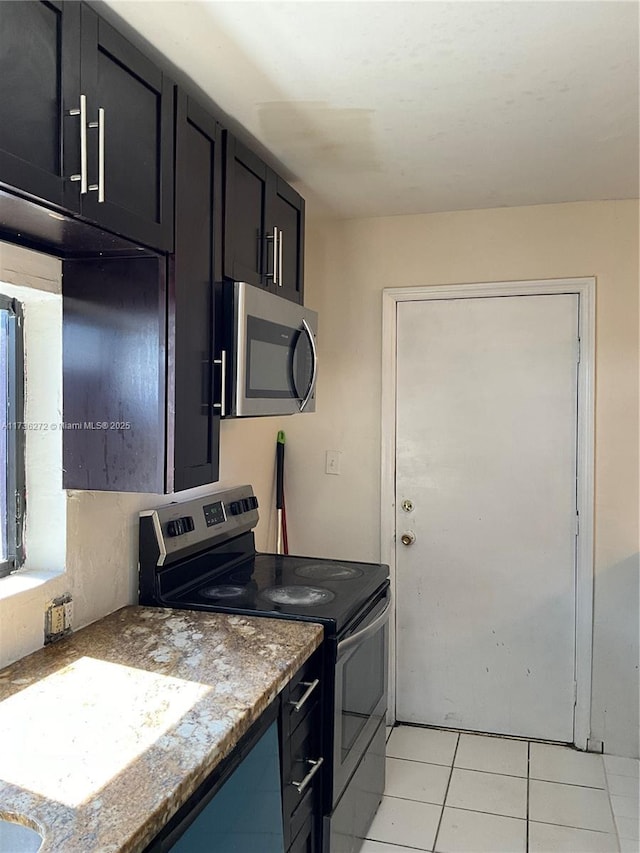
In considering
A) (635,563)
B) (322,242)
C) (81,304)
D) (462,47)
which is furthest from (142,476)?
(635,563)

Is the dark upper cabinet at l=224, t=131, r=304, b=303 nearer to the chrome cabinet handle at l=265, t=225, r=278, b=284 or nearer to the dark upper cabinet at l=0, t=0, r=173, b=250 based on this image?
the chrome cabinet handle at l=265, t=225, r=278, b=284

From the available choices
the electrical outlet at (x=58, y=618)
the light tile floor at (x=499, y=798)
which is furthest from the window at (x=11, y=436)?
the light tile floor at (x=499, y=798)

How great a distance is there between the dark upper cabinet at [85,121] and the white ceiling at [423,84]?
12cm

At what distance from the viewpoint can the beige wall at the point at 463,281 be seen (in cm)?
282

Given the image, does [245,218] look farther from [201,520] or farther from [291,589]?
[291,589]

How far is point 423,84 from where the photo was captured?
1.80 m

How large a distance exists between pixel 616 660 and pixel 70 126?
278 cm

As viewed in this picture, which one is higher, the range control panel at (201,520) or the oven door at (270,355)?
the oven door at (270,355)

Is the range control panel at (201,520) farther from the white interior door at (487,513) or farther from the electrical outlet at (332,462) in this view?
the white interior door at (487,513)

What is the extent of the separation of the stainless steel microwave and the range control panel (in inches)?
17.3

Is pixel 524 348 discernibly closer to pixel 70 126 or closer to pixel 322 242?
pixel 322 242

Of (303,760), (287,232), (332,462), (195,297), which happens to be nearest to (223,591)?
(303,760)

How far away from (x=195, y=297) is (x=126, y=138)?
448 millimetres

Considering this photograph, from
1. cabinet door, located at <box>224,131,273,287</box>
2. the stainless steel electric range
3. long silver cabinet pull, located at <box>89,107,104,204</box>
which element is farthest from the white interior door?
long silver cabinet pull, located at <box>89,107,104,204</box>
